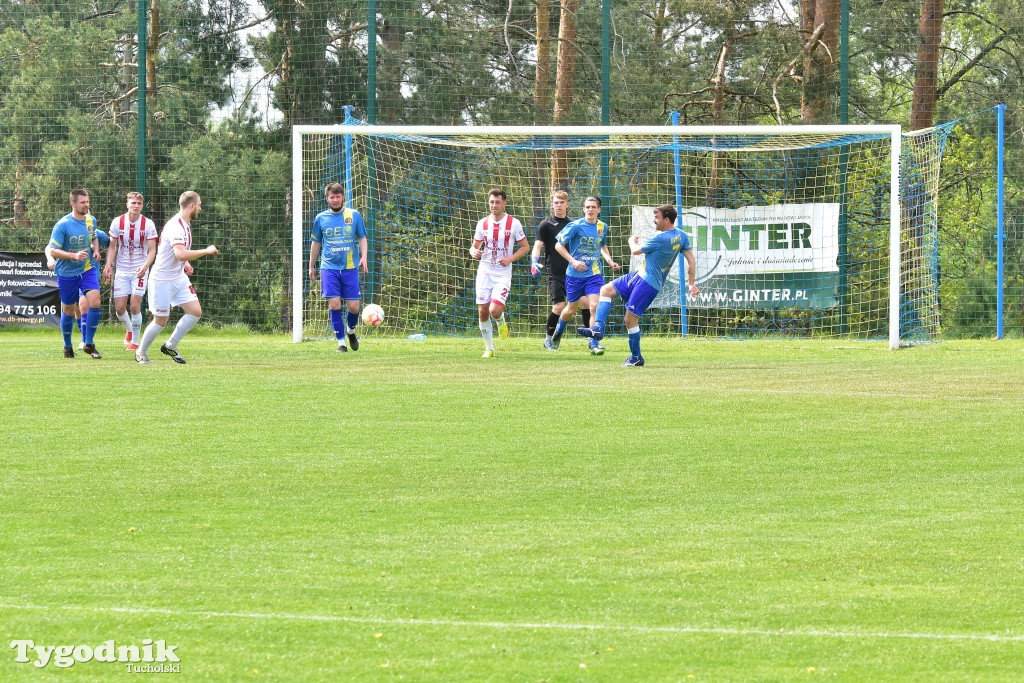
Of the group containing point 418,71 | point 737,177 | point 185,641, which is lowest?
point 185,641

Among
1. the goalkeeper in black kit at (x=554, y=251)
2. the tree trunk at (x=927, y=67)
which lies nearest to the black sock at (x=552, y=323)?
the goalkeeper in black kit at (x=554, y=251)

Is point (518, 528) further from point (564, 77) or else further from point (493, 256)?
point (564, 77)

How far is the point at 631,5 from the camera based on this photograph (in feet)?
78.5

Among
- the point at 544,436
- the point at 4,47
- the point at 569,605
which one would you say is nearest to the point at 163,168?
the point at 4,47

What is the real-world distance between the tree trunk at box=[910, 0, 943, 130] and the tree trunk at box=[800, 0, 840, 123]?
5.33 feet

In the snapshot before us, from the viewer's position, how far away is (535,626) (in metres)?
5.26

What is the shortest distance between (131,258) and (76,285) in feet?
3.77

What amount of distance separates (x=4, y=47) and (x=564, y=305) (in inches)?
495

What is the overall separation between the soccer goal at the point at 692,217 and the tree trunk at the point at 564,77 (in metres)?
0.33

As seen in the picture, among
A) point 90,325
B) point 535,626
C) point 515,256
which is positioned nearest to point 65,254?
point 90,325

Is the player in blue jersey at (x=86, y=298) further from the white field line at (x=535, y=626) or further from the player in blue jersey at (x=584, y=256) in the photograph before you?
the white field line at (x=535, y=626)

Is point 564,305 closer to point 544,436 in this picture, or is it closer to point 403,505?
point 544,436

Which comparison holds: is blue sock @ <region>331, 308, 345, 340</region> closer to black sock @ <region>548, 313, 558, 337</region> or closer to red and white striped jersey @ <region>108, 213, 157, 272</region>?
red and white striped jersey @ <region>108, 213, 157, 272</region>

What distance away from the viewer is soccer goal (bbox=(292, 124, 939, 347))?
21.2 m
